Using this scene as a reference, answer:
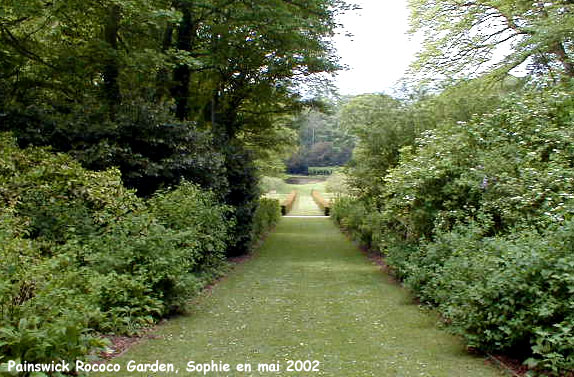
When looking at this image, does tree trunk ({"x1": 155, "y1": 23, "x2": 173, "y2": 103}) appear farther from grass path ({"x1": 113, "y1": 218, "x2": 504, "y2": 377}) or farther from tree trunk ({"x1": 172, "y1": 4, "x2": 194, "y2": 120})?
grass path ({"x1": 113, "y1": 218, "x2": 504, "y2": 377})

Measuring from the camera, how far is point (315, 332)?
7168 millimetres

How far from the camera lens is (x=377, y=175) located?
16594mm

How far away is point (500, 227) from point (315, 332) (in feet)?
12.4

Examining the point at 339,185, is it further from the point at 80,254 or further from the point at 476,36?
the point at 80,254

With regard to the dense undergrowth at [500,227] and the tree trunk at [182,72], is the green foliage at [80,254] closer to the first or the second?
the dense undergrowth at [500,227]

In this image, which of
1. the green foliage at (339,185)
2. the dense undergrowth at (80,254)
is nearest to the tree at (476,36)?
the green foliage at (339,185)

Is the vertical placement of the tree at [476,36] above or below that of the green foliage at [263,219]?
above

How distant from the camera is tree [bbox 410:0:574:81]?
16562mm

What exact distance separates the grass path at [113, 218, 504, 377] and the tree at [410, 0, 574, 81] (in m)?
9.27

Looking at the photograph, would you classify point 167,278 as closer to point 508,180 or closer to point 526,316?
point 526,316

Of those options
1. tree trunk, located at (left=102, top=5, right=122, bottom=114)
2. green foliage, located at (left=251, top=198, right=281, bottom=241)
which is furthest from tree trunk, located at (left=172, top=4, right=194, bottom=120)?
green foliage, located at (left=251, top=198, right=281, bottom=241)

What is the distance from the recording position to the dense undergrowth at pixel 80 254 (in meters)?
4.95

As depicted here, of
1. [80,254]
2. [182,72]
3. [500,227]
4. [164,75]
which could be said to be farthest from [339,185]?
[80,254]

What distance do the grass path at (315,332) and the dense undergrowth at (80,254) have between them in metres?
0.60
